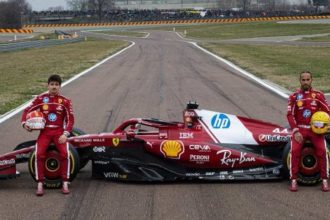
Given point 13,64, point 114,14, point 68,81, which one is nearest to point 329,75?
point 68,81

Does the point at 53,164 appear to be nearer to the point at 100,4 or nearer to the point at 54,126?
the point at 54,126

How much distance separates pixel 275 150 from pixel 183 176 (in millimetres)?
1252

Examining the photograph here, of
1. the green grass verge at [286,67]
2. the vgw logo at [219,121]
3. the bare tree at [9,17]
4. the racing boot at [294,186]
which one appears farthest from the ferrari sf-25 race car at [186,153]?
the bare tree at [9,17]

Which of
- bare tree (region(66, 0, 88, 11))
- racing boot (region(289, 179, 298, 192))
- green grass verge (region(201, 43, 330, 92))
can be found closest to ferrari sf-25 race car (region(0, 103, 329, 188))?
racing boot (region(289, 179, 298, 192))

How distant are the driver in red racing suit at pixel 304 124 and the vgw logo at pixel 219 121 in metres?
0.86

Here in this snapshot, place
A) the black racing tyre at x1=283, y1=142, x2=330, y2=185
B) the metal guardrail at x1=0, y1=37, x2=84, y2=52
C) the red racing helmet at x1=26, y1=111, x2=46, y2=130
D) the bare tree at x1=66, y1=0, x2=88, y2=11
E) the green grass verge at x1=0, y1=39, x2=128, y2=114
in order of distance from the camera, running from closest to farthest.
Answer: the red racing helmet at x1=26, y1=111, x2=46, y2=130
the black racing tyre at x1=283, y1=142, x2=330, y2=185
the green grass verge at x1=0, y1=39, x2=128, y2=114
the metal guardrail at x1=0, y1=37, x2=84, y2=52
the bare tree at x1=66, y1=0, x2=88, y2=11

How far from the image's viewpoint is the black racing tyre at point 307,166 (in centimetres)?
687

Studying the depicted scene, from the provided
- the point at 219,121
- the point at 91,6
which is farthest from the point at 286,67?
the point at 91,6

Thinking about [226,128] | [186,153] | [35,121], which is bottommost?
[186,153]

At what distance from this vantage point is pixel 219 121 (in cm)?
738

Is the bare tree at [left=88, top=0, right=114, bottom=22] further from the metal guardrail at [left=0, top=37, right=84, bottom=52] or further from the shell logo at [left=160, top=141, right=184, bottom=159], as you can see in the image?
the shell logo at [left=160, top=141, right=184, bottom=159]

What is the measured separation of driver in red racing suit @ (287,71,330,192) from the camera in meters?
6.75

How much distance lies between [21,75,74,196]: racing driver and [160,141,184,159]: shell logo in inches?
47.2

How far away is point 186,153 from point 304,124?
1.50m
